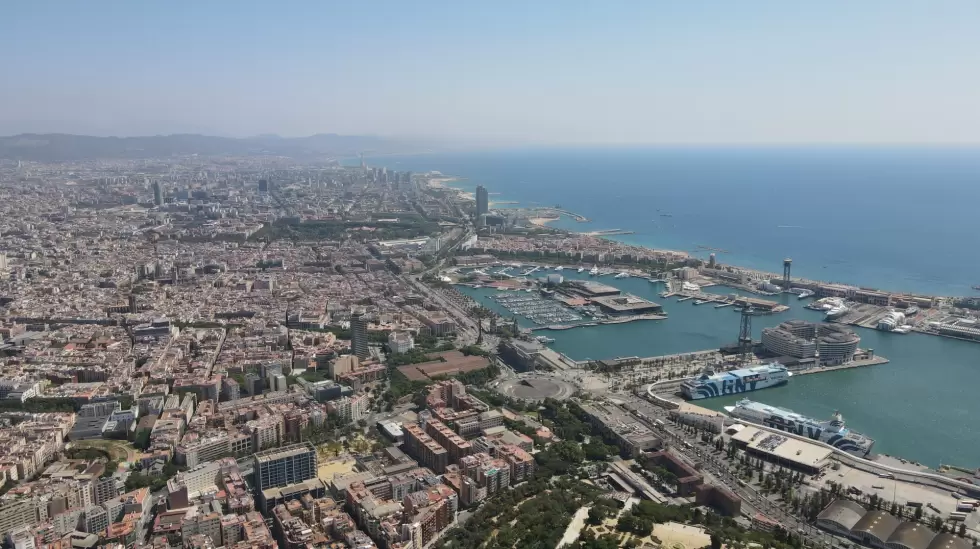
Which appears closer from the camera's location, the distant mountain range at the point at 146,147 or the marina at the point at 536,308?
the marina at the point at 536,308

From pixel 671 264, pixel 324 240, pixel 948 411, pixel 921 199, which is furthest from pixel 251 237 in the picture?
pixel 921 199

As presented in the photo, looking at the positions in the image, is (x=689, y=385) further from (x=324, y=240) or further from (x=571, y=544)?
(x=324, y=240)

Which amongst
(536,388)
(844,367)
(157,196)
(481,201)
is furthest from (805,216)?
(157,196)

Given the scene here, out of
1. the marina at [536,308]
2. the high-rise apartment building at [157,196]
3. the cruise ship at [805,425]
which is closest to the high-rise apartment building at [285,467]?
the cruise ship at [805,425]

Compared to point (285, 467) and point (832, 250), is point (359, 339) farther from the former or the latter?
point (832, 250)

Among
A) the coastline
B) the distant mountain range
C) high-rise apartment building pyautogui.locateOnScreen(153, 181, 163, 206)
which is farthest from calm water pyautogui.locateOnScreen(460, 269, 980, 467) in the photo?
the distant mountain range

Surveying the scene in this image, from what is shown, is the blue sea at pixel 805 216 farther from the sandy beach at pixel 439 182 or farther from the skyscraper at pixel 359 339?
the skyscraper at pixel 359 339
